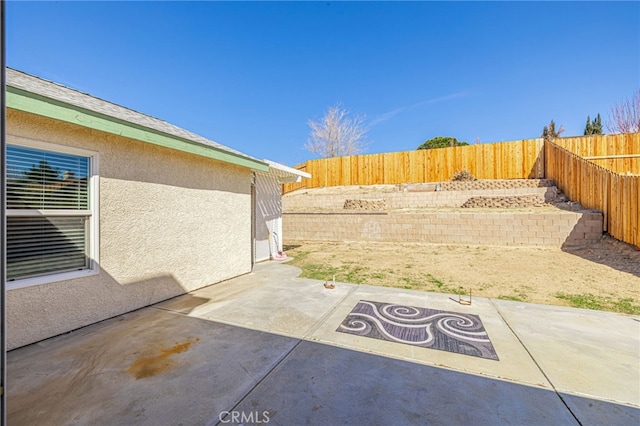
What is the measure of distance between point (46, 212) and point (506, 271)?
29.2ft

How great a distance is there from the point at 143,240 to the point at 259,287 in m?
2.24

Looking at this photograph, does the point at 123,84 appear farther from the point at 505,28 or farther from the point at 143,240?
the point at 505,28

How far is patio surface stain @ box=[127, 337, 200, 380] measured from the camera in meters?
2.45

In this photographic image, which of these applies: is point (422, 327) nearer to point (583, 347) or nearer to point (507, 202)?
point (583, 347)

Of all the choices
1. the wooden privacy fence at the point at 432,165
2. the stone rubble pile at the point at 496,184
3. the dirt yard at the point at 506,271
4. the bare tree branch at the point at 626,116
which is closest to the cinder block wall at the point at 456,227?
the dirt yard at the point at 506,271

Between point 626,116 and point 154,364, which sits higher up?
point 626,116

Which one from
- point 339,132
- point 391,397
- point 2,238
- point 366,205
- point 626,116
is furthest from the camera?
point 339,132

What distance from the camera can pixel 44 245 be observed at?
3172mm

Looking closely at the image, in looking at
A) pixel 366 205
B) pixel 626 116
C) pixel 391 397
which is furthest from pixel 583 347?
pixel 626 116

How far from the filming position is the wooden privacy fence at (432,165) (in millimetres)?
14644

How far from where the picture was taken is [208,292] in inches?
199

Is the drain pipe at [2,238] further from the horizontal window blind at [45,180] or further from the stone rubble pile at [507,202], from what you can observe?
the stone rubble pile at [507,202]

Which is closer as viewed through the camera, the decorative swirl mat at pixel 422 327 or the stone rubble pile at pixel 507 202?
the decorative swirl mat at pixel 422 327

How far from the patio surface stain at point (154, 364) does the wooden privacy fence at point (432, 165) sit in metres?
16.6
